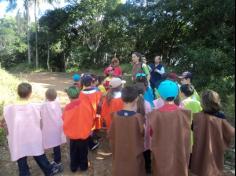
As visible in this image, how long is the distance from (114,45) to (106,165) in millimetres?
19775

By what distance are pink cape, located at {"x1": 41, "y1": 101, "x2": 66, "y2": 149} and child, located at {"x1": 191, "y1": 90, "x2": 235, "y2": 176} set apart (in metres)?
2.15

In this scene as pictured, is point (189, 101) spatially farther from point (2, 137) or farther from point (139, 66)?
point (2, 137)

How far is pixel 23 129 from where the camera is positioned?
15.2 feet

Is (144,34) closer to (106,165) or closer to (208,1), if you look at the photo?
(208,1)

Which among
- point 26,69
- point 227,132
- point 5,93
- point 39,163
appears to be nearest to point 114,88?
point 39,163

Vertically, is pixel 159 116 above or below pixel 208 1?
below

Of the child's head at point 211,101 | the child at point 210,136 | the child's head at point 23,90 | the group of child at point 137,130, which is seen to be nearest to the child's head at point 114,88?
the group of child at point 137,130

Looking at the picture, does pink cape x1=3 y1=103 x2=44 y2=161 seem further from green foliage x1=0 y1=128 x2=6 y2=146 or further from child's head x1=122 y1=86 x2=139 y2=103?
green foliage x1=0 y1=128 x2=6 y2=146

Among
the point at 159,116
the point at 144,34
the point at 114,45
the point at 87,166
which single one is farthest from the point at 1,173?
the point at 114,45

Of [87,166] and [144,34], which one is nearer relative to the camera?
[87,166]

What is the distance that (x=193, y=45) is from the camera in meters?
13.4

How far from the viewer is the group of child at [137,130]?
3941mm

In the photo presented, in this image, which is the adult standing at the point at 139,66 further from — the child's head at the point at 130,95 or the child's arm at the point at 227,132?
the child's arm at the point at 227,132

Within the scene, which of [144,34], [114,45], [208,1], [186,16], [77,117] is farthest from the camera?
[114,45]
